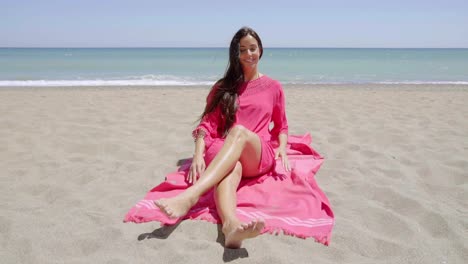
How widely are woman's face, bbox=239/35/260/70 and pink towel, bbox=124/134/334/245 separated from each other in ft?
2.81

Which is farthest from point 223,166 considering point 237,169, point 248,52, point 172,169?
point 172,169

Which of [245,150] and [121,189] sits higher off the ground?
[245,150]

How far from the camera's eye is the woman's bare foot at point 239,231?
6.62ft

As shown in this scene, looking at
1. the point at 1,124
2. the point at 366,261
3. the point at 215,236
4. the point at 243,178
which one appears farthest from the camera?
the point at 1,124

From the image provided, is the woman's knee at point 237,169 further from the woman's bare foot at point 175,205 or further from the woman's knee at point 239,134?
the woman's bare foot at point 175,205

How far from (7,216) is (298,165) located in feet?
7.27

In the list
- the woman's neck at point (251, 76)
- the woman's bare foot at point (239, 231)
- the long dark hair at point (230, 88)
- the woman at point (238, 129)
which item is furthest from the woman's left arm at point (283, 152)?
the woman's bare foot at point (239, 231)

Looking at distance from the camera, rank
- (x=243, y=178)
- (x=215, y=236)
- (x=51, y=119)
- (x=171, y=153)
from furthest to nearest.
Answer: (x=51, y=119)
(x=171, y=153)
(x=243, y=178)
(x=215, y=236)

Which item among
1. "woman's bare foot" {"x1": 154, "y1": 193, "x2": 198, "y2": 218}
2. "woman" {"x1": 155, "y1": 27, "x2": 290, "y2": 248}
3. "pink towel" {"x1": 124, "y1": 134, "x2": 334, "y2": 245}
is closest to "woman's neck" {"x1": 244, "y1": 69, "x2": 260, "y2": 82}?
"woman" {"x1": 155, "y1": 27, "x2": 290, "y2": 248}

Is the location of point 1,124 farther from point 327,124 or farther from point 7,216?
point 327,124

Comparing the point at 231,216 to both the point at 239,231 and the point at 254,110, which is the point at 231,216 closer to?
the point at 239,231

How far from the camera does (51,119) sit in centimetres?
555

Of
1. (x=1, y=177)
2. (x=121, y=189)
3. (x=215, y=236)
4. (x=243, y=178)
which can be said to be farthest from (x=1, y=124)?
(x=215, y=236)

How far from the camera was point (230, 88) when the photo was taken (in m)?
3.31
